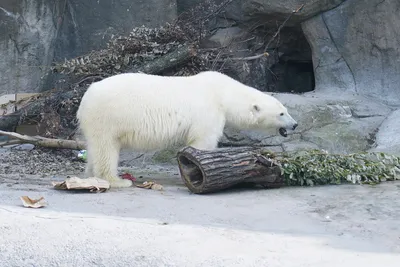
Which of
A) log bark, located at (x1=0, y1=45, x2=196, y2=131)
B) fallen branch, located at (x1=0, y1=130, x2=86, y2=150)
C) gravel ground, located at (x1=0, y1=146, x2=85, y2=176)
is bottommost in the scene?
gravel ground, located at (x1=0, y1=146, x2=85, y2=176)

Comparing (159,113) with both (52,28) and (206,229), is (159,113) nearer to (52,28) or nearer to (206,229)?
(206,229)

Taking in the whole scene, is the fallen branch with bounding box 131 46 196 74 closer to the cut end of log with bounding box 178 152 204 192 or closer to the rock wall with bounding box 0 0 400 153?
the rock wall with bounding box 0 0 400 153

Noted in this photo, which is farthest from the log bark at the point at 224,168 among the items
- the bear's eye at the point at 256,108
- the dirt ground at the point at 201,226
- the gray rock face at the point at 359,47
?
the gray rock face at the point at 359,47

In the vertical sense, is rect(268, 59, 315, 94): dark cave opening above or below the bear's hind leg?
above

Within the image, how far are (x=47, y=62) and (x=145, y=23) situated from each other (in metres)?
1.57

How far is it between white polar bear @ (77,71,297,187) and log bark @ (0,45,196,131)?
1655 mm

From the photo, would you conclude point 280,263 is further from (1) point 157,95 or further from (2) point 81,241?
(1) point 157,95

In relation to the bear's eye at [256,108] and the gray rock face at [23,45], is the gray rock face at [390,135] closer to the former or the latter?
the bear's eye at [256,108]

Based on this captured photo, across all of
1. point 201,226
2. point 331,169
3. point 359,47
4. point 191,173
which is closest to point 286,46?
point 359,47

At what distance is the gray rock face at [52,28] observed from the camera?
884 centimetres

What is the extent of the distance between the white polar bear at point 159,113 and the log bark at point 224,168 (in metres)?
0.56

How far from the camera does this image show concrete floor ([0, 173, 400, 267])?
9.62 feet

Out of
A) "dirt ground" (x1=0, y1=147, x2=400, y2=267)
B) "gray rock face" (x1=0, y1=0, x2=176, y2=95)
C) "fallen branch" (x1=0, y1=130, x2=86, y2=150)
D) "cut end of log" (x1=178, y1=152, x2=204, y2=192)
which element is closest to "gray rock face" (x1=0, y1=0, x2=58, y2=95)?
"gray rock face" (x1=0, y1=0, x2=176, y2=95)

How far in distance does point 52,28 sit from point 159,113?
13.7ft
